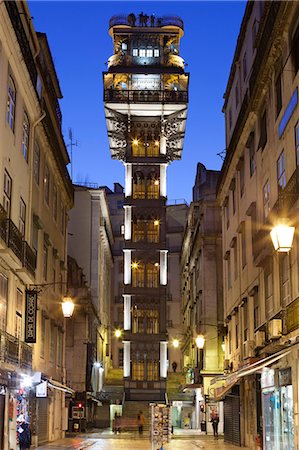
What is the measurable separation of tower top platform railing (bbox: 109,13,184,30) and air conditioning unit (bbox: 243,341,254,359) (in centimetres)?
4705

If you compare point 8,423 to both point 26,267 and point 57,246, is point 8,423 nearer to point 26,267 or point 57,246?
point 26,267

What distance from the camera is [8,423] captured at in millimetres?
26828

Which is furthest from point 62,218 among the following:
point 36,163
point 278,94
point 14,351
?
point 278,94

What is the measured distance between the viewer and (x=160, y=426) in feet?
89.3

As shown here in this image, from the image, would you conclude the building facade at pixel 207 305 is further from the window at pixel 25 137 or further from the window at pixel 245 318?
the window at pixel 25 137

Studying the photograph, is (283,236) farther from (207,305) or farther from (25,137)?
(207,305)

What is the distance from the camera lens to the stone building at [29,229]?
2598cm

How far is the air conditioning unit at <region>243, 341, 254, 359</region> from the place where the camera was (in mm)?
31000

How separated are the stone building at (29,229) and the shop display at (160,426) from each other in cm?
516

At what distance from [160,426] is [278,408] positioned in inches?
183

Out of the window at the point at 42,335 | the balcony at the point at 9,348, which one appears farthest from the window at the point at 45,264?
the balcony at the point at 9,348

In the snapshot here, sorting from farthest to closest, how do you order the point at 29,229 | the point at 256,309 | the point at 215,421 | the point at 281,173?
the point at 215,421
the point at 256,309
the point at 29,229
the point at 281,173

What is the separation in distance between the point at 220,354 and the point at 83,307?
1068cm

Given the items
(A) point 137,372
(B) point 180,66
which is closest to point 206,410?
(A) point 137,372
